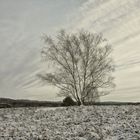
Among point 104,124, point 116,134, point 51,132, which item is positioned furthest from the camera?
point 104,124

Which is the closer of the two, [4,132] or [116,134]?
[116,134]

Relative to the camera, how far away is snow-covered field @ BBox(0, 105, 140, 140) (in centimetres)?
1505

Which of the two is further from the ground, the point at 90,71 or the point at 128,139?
the point at 90,71

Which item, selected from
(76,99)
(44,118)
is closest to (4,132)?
(44,118)

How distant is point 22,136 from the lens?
15570mm

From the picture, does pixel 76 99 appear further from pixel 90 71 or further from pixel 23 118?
pixel 23 118

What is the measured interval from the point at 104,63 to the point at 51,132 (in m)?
21.7

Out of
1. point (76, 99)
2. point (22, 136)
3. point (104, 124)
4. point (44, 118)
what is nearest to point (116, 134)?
point (104, 124)

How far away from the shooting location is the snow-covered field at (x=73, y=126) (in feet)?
49.4

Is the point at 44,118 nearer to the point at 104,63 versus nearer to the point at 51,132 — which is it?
the point at 51,132

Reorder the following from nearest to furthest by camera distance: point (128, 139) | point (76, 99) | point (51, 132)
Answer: point (128, 139)
point (51, 132)
point (76, 99)

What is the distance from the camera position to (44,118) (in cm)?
2105

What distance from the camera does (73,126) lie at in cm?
1753

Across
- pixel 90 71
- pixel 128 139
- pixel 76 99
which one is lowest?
pixel 128 139
